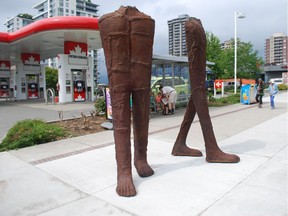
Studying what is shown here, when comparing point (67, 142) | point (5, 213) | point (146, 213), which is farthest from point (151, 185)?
point (67, 142)

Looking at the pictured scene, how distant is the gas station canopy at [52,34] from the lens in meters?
14.1

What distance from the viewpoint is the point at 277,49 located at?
7825cm

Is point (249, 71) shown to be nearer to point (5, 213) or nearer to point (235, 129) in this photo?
point (235, 129)

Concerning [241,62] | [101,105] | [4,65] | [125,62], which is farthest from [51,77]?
[125,62]

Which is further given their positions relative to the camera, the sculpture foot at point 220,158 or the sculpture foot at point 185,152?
the sculpture foot at point 185,152

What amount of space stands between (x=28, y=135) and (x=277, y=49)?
83802 mm

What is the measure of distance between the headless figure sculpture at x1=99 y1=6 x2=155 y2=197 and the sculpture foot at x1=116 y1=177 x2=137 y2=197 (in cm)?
5

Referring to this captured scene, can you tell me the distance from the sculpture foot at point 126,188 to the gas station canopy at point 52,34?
39.6 ft

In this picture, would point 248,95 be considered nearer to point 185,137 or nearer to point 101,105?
point 101,105

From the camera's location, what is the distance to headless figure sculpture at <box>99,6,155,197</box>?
3586 mm

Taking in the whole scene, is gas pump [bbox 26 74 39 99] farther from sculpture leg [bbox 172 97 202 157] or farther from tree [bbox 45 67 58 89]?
tree [bbox 45 67 58 89]

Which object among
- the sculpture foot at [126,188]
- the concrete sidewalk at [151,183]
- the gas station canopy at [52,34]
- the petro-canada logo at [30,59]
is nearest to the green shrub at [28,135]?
the concrete sidewalk at [151,183]

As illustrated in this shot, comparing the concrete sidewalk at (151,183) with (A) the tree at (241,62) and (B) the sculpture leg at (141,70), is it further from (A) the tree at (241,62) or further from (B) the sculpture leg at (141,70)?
(A) the tree at (241,62)

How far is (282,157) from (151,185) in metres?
2.56
